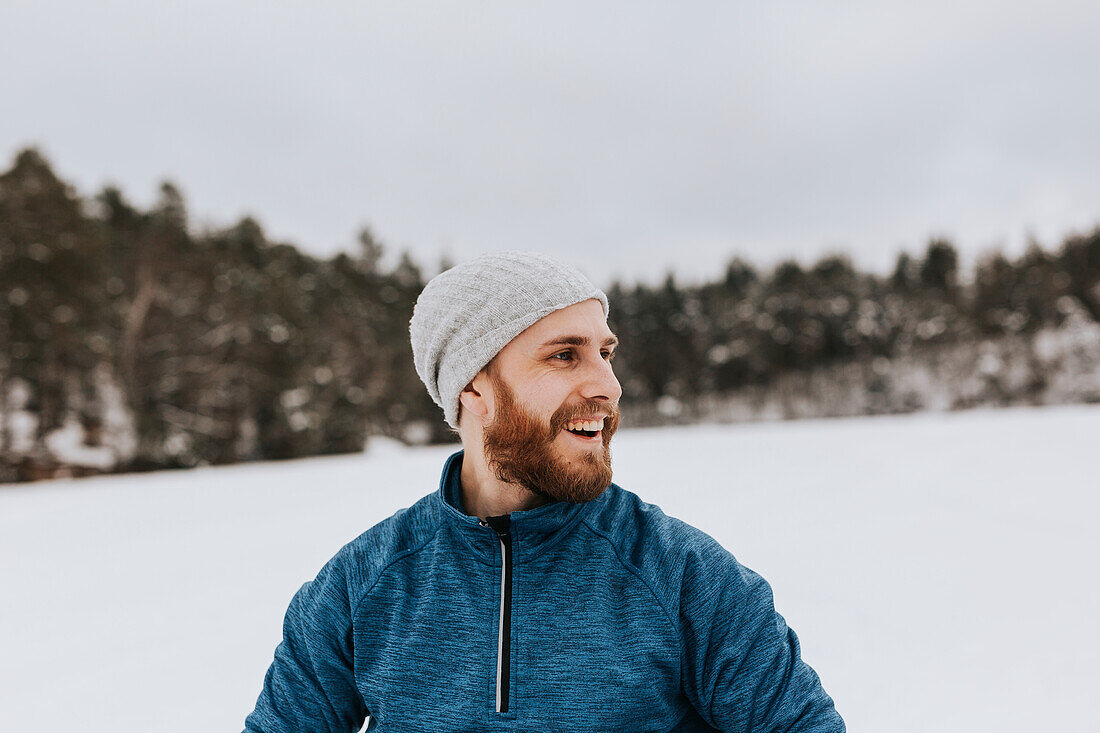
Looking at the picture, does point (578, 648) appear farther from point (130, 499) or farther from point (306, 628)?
point (130, 499)

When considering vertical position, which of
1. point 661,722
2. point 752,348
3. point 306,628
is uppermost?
point 752,348

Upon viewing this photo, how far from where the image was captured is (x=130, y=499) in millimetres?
8883

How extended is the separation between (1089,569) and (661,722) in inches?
182

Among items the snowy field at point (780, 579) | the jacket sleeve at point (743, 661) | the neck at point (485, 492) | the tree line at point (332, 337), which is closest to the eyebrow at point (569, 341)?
the neck at point (485, 492)

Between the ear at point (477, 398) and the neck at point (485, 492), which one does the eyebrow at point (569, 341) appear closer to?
the ear at point (477, 398)

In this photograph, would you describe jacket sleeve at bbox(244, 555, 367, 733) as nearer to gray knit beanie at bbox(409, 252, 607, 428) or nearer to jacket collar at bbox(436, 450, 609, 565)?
jacket collar at bbox(436, 450, 609, 565)

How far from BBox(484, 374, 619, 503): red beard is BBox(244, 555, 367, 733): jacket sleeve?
16.8 inches

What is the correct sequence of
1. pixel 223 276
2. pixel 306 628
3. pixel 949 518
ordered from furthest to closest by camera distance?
pixel 223 276 → pixel 949 518 → pixel 306 628

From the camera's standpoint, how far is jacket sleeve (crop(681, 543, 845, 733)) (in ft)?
3.82

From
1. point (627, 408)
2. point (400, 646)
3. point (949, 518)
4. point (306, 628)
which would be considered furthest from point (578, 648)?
point (627, 408)

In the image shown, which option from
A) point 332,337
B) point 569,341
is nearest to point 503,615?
point 569,341

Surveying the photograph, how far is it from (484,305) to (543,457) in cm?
32

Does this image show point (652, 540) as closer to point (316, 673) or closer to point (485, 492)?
point (485, 492)

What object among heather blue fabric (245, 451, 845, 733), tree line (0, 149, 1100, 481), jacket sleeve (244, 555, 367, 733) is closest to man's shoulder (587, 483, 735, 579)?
heather blue fabric (245, 451, 845, 733)
